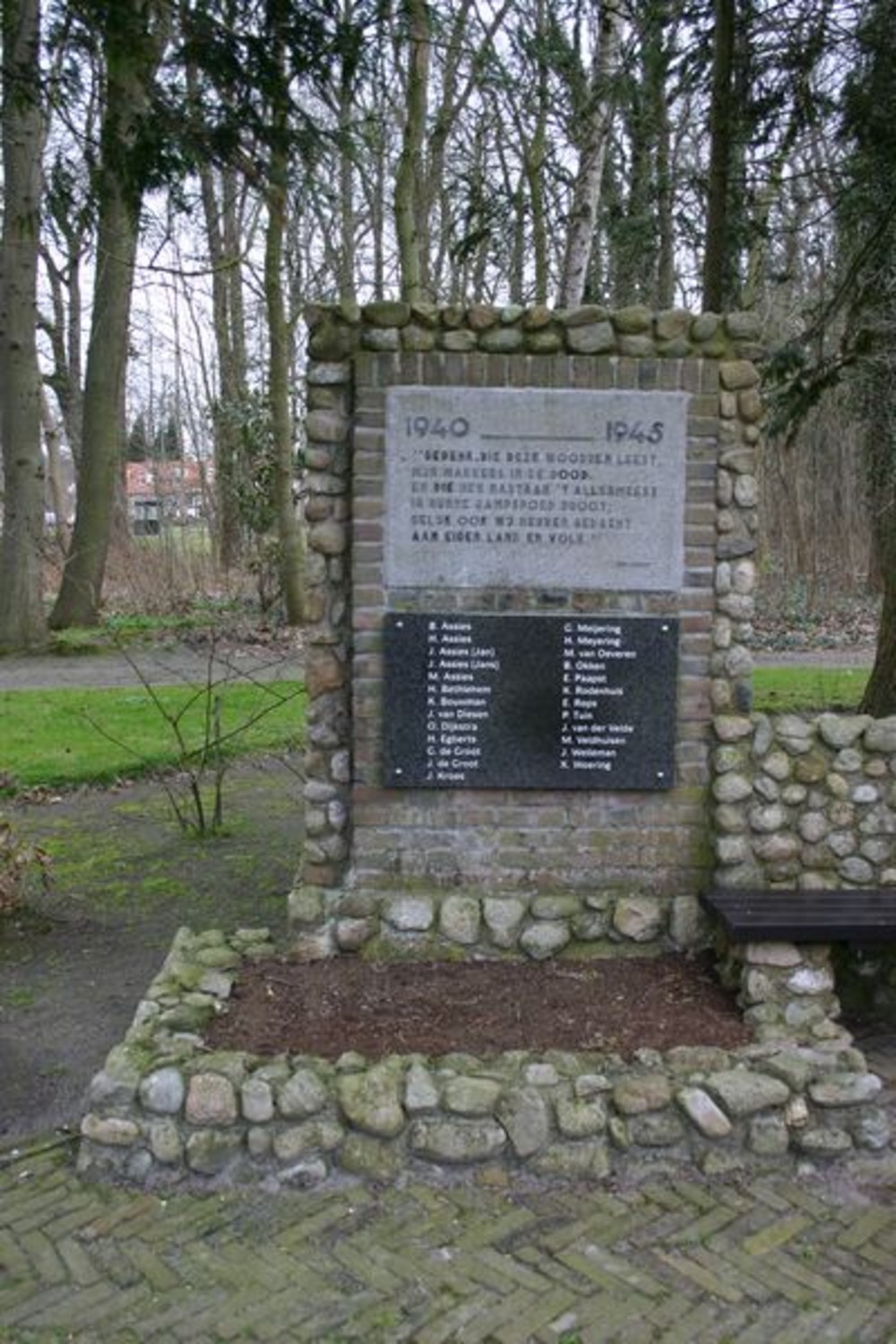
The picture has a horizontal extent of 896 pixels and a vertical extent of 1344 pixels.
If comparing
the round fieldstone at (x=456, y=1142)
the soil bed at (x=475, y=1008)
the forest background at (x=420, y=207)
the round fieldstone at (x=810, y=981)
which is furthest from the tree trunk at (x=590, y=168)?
the round fieldstone at (x=456, y=1142)

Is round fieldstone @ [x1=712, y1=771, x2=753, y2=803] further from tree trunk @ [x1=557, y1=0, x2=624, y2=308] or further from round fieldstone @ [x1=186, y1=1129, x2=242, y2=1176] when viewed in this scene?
tree trunk @ [x1=557, y1=0, x2=624, y2=308]

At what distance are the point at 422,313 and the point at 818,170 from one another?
5.19m

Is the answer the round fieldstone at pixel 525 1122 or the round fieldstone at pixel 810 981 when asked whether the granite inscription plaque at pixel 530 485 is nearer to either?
the round fieldstone at pixel 810 981

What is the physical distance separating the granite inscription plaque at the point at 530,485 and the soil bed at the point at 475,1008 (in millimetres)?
1525

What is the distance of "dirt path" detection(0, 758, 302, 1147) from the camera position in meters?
4.31

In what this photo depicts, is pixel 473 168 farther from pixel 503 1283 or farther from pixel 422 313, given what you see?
pixel 503 1283

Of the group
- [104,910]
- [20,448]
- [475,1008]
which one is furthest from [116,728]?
[475,1008]

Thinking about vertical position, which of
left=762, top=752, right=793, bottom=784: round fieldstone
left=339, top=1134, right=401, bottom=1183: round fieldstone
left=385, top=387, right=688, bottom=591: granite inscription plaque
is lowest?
left=339, top=1134, right=401, bottom=1183: round fieldstone

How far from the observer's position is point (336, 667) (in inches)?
189

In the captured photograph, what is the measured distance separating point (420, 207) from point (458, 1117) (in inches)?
544

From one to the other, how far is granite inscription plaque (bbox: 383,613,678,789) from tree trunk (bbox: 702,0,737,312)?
528cm

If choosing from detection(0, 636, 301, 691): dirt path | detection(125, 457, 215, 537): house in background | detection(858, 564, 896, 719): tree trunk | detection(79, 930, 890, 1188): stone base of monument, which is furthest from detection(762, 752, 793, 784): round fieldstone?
detection(125, 457, 215, 537): house in background

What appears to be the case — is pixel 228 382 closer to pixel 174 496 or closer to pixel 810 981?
pixel 174 496

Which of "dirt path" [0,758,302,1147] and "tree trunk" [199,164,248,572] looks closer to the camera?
"dirt path" [0,758,302,1147]
